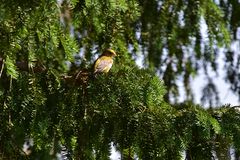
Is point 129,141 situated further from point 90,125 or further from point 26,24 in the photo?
point 26,24

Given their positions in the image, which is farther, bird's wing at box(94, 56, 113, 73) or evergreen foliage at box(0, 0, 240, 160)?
bird's wing at box(94, 56, 113, 73)

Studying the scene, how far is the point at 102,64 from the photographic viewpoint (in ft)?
6.77

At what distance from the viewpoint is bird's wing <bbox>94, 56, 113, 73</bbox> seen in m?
2.00

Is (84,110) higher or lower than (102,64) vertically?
lower

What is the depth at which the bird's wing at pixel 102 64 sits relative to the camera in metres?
2.00

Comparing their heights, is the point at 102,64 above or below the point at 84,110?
above

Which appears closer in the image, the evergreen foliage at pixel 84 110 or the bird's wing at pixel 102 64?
the evergreen foliage at pixel 84 110

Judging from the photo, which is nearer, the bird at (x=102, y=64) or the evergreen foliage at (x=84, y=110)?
the evergreen foliage at (x=84, y=110)

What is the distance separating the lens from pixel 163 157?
1.78 metres

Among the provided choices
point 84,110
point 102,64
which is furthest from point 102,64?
point 84,110

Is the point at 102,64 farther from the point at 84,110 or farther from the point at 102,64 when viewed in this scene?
the point at 84,110

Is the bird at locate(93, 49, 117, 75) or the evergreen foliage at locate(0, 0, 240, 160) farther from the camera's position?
the bird at locate(93, 49, 117, 75)

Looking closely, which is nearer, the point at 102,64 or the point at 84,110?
the point at 84,110

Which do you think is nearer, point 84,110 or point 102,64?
point 84,110
